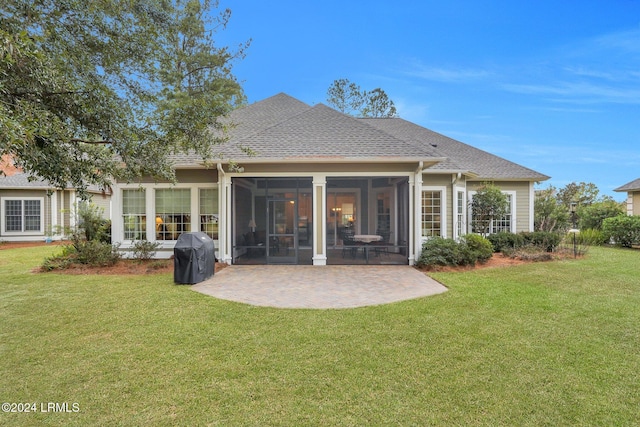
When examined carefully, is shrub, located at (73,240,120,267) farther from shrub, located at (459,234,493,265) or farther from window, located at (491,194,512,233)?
window, located at (491,194,512,233)

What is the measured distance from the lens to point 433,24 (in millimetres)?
14539

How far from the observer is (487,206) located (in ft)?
42.9

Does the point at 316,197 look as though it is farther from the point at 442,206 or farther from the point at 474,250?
the point at 474,250

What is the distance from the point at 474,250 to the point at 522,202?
20.7ft

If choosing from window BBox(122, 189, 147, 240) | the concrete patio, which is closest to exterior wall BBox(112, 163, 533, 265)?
window BBox(122, 189, 147, 240)

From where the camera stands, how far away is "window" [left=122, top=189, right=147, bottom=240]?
11789mm

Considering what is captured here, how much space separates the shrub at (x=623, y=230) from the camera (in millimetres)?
15330

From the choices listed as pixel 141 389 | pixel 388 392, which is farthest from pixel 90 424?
pixel 388 392

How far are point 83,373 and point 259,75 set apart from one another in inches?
893

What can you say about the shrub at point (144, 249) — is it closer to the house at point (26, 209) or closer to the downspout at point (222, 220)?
the downspout at point (222, 220)

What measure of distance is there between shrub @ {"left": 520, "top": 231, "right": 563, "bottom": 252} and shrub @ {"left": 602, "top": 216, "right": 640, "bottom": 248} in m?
5.82

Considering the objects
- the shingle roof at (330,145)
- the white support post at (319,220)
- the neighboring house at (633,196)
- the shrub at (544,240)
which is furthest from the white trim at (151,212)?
the neighboring house at (633,196)

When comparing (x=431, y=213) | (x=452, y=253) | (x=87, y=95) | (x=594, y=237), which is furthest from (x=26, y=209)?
(x=594, y=237)

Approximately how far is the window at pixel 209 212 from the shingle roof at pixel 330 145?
131cm
